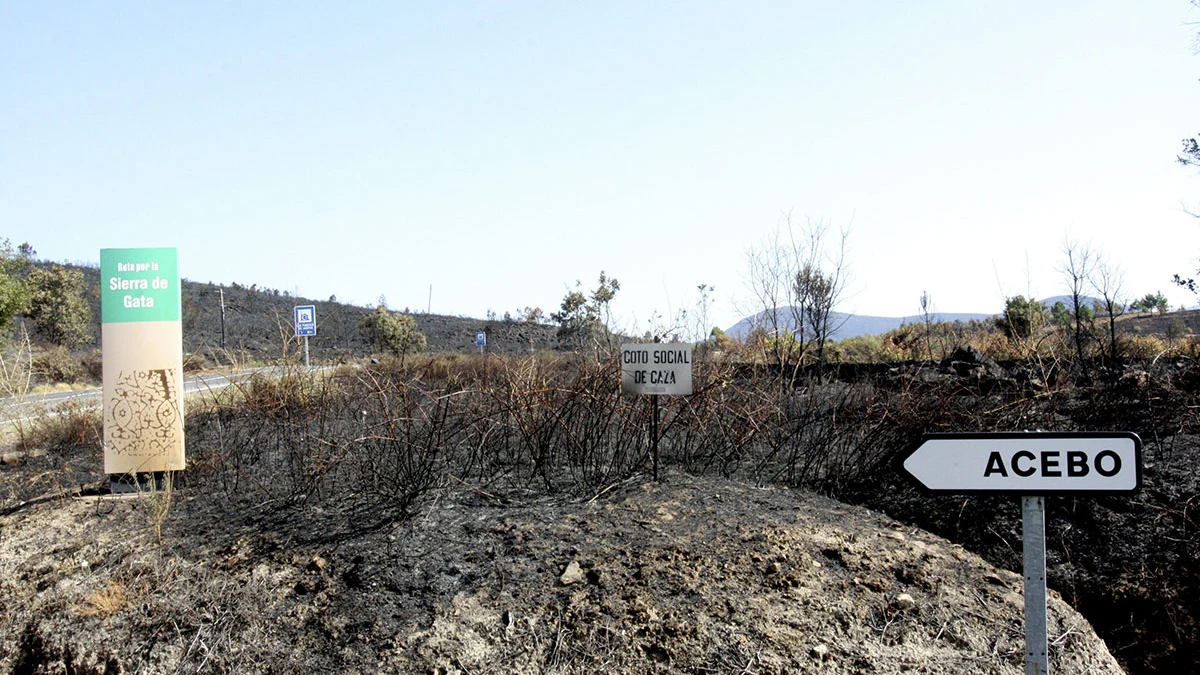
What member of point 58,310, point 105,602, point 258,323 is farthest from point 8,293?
point 258,323

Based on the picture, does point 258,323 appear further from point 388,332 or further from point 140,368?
point 140,368

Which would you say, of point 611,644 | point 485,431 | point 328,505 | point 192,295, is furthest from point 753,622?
point 192,295

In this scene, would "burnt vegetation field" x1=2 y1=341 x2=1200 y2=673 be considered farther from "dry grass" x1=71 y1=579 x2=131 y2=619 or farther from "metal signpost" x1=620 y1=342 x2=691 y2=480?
"dry grass" x1=71 y1=579 x2=131 y2=619

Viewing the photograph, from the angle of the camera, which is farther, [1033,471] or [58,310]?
[58,310]

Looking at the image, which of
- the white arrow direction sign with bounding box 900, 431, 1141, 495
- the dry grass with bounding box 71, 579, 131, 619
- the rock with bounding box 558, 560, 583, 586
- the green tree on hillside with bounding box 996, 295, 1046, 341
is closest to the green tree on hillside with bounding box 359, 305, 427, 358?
the green tree on hillside with bounding box 996, 295, 1046, 341

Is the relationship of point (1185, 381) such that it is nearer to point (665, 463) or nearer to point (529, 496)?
point (665, 463)

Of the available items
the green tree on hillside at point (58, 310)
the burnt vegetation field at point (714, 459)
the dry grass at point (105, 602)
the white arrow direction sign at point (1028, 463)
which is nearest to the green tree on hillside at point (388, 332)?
the green tree on hillside at point (58, 310)

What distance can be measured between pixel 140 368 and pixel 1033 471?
657 centimetres

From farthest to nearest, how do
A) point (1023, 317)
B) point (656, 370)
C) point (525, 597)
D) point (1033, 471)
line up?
1. point (1023, 317)
2. point (656, 370)
3. point (525, 597)
4. point (1033, 471)

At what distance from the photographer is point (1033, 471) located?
2.38 meters

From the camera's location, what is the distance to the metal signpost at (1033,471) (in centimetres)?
232

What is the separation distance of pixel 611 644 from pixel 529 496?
206 cm

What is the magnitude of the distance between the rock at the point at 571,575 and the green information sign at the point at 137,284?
14.4 feet

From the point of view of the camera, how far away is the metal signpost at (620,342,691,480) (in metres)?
5.95
